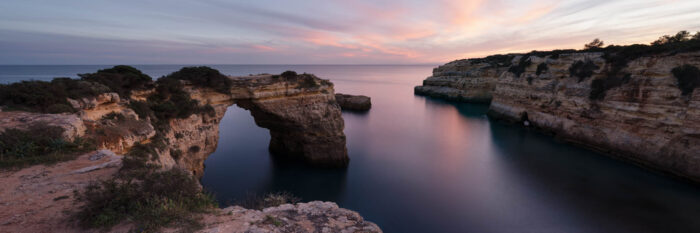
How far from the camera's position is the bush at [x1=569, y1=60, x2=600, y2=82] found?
1869 cm

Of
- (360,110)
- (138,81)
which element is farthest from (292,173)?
(360,110)

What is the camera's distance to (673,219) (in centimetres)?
1014

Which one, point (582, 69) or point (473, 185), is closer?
point (473, 185)

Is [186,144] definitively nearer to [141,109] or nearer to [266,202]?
[141,109]

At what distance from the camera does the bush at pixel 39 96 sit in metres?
6.14

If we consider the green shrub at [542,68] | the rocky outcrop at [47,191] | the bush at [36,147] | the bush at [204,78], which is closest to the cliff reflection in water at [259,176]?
the bush at [204,78]

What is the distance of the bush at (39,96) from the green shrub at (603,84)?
27.4m

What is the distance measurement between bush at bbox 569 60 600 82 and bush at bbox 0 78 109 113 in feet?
94.7

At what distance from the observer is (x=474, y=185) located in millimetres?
13672

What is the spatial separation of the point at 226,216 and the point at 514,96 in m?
30.2

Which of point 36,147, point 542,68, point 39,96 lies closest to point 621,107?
point 542,68

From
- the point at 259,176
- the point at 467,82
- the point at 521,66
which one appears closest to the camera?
the point at 259,176

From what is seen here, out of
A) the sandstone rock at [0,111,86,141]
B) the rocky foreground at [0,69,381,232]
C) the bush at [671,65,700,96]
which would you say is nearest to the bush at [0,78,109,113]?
the rocky foreground at [0,69,381,232]

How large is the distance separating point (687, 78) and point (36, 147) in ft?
84.0
